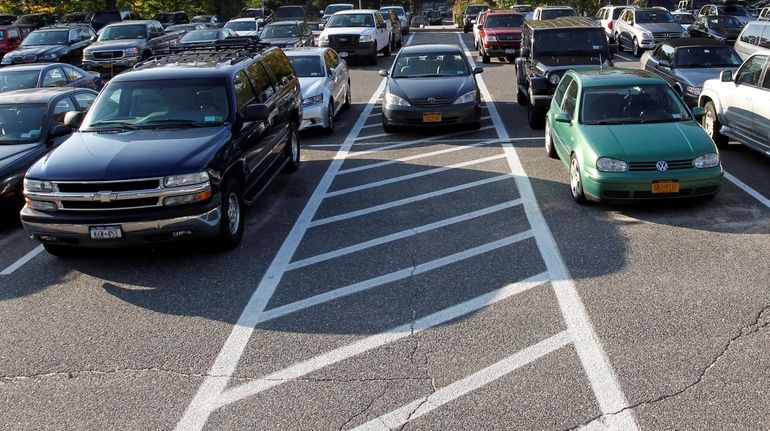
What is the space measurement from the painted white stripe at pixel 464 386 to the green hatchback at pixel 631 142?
10.7ft

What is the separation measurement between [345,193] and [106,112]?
10.4ft

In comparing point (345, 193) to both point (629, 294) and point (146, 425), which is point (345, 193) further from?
point (146, 425)

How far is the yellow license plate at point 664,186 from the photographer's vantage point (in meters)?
8.16

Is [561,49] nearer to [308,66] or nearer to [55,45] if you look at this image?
[308,66]

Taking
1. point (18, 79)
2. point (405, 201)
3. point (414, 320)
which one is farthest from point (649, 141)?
point (18, 79)

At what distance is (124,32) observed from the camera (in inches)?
1057

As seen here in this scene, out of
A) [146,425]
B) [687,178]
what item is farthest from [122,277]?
[687,178]

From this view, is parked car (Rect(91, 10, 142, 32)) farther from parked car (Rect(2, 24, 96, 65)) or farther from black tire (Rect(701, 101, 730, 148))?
black tire (Rect(701, 101, 730, 148))

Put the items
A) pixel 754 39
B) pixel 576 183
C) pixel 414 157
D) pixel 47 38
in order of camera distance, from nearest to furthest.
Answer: pixel 576 183 < pixel 414 157 < pixel 754 39 < pixel 47 38

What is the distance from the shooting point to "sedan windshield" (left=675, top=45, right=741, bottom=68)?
48.0 feet

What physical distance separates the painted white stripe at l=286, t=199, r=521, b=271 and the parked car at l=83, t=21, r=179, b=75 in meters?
17.0

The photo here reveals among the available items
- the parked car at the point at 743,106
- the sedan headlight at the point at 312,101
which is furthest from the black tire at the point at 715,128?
the sedan headlight at the point at 312,101

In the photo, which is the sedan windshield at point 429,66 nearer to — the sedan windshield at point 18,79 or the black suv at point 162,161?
the black suv at point 162,161

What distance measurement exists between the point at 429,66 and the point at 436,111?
1.76m
